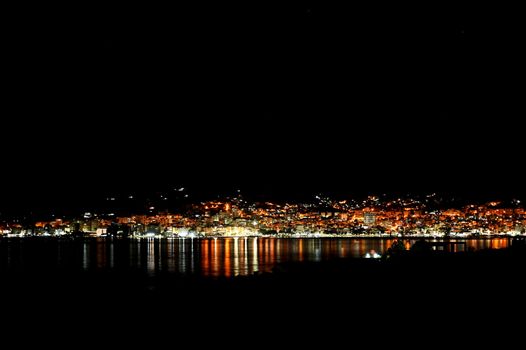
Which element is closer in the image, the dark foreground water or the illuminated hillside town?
the dark foreground water

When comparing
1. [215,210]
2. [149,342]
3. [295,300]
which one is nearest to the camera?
[149,342]

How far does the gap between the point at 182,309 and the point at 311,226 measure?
109831 mm

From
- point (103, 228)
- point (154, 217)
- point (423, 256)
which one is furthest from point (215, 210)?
point (423, 256)

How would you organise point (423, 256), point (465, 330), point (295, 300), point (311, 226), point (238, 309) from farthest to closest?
point (311, 226) < point (423, 256) < point (295, 300) < point (238, 309) < point (465, 330)

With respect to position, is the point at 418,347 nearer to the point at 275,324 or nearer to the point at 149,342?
the point at 275,324

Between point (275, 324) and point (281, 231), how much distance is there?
4549 inches

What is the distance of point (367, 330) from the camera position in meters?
7.76

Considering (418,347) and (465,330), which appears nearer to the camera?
(418,347)

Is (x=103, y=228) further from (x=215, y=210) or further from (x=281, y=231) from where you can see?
(x=281, y=231)

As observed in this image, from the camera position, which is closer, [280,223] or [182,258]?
[182,258]

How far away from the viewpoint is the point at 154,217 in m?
132

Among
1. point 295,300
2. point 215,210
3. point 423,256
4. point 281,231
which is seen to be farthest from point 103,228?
point 295,300

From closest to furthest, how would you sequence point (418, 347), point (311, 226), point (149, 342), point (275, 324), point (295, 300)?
1. point (418, 347)
2. point (149, 342)
3. point (275, 324)
4. point (295, 300)
5. point (311, 226)

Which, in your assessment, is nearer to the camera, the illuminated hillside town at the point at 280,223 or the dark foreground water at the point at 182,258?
the dark foreground water at the point at 182,258
